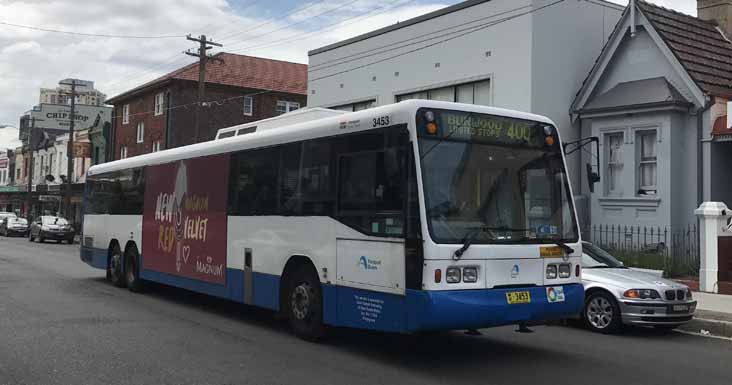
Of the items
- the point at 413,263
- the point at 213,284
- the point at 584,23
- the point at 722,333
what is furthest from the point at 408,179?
the point at 584,23

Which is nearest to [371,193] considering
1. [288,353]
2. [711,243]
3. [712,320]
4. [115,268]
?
[288,353]

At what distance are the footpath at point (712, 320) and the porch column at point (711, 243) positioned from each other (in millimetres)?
1568

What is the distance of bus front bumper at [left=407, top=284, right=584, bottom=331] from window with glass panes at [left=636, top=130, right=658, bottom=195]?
1095 centimetres

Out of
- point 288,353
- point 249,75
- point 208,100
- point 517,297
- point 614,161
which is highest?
point 249,75

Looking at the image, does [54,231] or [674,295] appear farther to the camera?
[54,231]

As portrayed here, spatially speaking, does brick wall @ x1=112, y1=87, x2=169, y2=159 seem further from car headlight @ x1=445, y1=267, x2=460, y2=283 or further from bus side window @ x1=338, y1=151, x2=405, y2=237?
car headlight @ x1=445, y1=267, x2=460, y2=283

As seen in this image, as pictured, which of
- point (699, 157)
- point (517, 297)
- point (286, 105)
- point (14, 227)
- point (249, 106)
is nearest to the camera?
point (517, 297)

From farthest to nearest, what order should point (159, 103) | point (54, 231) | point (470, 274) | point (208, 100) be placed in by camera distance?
point (159, 103)
point (208, 100)
point (54, 231)
point (470, 274)

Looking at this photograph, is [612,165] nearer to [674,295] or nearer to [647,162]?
[647,162]

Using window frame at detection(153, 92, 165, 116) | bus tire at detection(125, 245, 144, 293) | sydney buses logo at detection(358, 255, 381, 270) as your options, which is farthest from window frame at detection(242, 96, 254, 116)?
sydney buses logo at detection(358, 255, 381, 270)

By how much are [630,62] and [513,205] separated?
1243 centimetres

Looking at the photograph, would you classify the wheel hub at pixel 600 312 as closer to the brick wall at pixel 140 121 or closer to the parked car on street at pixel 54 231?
the parked car on street at pixel 54 231

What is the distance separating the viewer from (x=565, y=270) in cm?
826

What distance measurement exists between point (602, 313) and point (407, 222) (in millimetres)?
4690
